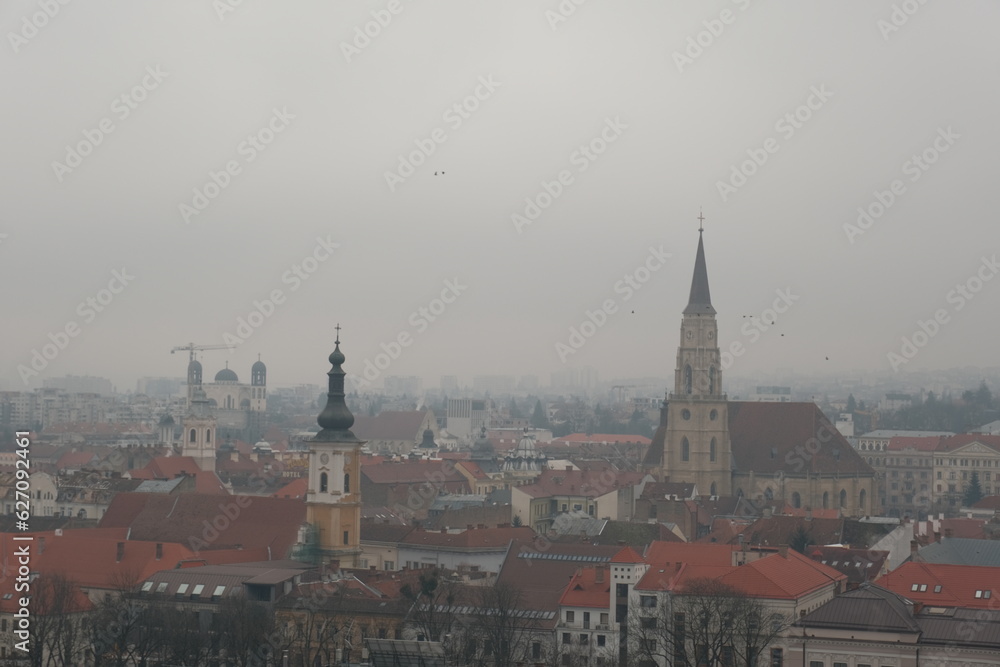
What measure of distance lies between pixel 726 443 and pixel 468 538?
161 ft

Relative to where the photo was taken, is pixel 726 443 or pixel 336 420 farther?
pixel 726 443

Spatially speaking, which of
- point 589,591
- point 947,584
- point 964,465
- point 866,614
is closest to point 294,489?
point 589,591

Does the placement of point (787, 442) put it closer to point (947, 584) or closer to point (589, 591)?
point (589, 591)

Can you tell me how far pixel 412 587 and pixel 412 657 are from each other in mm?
11358

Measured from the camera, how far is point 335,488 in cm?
6775

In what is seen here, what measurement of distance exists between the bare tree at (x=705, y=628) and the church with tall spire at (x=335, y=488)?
15.1 m

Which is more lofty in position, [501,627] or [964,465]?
[964,465]

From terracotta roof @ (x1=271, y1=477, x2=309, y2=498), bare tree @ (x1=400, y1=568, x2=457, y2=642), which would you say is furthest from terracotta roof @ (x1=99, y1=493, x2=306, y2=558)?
terracotta roof @ (x1=271, y1=477, x2=309, y2=498)

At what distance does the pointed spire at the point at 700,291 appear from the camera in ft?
399

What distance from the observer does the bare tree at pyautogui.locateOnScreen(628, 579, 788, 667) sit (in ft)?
170

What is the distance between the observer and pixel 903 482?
15112cm

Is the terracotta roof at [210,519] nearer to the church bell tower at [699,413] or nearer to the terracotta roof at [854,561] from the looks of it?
the terracotta roof at [854,561]

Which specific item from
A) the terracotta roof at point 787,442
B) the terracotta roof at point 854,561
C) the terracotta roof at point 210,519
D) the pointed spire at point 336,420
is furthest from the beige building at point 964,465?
the pointed spire at point 336,420

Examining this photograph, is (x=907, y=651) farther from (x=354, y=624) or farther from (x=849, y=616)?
(x=354, y=624)
